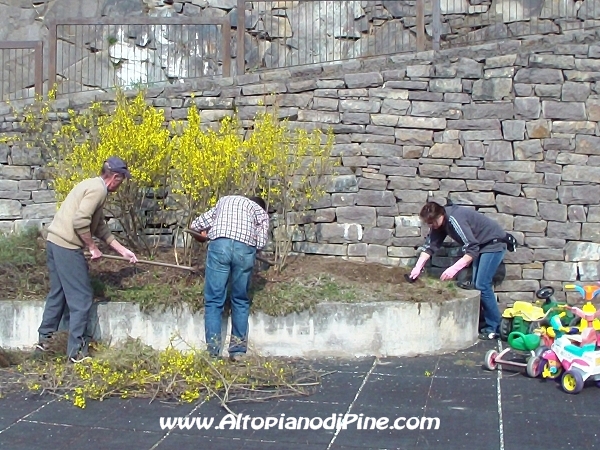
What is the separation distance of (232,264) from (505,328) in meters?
2.77

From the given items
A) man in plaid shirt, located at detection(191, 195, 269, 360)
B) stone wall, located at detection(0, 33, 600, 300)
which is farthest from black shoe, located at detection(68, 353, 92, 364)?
stone wall, located at detection(0, 33, 600, 300)

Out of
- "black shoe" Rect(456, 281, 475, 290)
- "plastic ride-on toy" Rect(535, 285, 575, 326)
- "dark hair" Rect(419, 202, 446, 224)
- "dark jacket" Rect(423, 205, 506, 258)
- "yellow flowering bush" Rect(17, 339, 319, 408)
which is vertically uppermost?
"dark hair" Rect(419, 202, 446, 224)

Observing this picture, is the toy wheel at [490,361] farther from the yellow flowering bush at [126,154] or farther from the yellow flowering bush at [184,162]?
the yellow flowering bush at [126,154]

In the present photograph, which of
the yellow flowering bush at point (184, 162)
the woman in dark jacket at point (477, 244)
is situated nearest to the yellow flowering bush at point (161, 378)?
the yellow flowering bush at point (184, 162)

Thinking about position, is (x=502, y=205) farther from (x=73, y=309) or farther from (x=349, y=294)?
(x=73, y=309)

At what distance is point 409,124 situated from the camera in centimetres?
886

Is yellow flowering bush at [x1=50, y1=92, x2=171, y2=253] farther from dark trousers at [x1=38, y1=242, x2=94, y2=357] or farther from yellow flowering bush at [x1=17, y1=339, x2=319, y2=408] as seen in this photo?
yellow flowering bush at [x1=17, y1=339, x2=319, y2=408]

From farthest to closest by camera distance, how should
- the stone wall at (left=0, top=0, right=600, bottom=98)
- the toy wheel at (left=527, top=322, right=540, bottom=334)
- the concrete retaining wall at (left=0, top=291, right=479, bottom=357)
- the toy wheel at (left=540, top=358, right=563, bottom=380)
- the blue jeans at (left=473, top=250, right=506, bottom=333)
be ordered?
the stone wall at (left=0, top=0, right=600, bottom=98)
the blue jeans at (left=473, top=250, right=506, bottom=333)
the toy wheel at (left=527, top=322, right=540, bottom=334)
the concrete retaining wall at (left=0, top=291, right=479, bottom=357)
the toy wheel at (left=540, top=358, right=563, bottom=380)

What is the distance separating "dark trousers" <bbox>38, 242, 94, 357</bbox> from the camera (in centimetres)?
657

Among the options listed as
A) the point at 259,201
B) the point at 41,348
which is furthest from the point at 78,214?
the point at 259,201

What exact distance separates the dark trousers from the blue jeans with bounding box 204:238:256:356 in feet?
3.12

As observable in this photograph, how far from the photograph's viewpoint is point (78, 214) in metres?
6.53

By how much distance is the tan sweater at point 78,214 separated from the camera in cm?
654

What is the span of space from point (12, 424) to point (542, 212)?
558 cm
